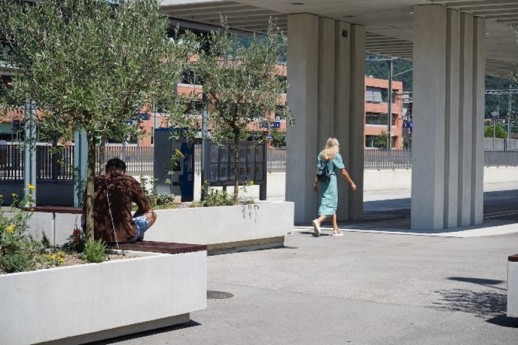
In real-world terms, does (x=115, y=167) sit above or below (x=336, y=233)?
above

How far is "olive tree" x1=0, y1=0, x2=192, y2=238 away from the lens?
8469 millimetres

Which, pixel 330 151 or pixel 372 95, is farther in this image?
pixel 372 95

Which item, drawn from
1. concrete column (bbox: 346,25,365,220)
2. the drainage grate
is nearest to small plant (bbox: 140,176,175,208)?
the drainage grate

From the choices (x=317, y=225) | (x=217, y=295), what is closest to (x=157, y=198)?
(x=217, y=295)

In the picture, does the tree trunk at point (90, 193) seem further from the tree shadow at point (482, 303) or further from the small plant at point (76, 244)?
the tree shadow at point (482, 303)

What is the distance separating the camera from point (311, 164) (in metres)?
20.4

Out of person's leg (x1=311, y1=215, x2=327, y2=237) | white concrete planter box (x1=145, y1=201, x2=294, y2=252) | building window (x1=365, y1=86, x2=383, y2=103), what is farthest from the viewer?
building window (x1=365, y1=86, x2=383, y2=103)

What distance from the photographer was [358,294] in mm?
10898

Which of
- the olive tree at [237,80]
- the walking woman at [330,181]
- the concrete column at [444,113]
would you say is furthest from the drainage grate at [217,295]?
the concrete column at [444,113]

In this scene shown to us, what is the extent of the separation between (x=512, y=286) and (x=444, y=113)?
34.4 ft

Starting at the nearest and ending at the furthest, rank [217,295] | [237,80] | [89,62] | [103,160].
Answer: [89,62] → [103,160] → [217,295] → [237,80]

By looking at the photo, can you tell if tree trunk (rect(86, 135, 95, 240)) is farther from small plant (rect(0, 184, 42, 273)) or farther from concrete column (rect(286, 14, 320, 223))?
concrete column (rect(286, 14, 320, 223))

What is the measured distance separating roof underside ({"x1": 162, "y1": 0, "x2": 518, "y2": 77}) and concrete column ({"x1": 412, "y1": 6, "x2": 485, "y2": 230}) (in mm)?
429

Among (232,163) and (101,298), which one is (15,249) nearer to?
(101,298)
